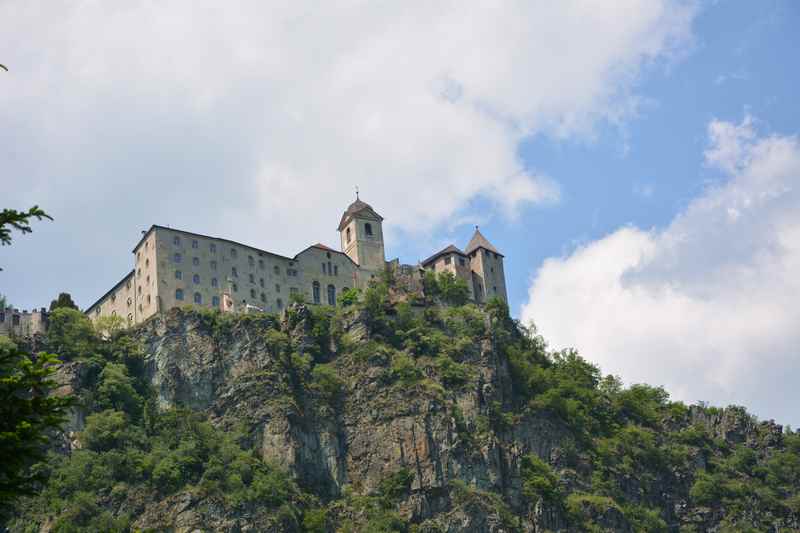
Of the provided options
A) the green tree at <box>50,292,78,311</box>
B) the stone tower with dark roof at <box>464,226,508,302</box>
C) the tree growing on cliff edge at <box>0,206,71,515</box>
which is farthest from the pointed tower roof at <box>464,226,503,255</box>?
the tree growing on cliff edge at <box>0,206,71,515</box>

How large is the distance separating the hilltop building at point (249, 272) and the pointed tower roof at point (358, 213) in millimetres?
123

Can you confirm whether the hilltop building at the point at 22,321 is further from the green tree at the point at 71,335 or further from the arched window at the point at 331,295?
the arched window at the point at 331,295

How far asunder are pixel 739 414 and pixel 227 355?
2141 inches

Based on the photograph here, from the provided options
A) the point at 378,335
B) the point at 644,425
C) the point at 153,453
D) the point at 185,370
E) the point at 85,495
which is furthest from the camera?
the point at 644,425

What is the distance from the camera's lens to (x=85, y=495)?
7144 centimetres

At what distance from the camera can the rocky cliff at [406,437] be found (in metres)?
76.8

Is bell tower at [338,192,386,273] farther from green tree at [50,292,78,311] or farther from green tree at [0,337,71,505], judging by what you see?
green tree at [0,337,71,505]

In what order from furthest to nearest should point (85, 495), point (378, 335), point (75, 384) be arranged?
point (378, 335) → point (75, 384) → point (85, 495)

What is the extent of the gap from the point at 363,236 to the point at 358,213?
2.79 meters

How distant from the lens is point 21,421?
17.4 m

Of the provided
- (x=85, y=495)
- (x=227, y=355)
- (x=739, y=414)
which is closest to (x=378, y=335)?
Answer: (x=227, y=355)

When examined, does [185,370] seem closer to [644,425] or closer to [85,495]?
[85,495]

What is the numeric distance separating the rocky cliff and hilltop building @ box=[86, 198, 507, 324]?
18.4 feet

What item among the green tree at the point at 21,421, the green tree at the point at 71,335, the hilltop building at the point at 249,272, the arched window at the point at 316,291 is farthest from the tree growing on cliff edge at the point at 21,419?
the arched window at the point at 316,291
